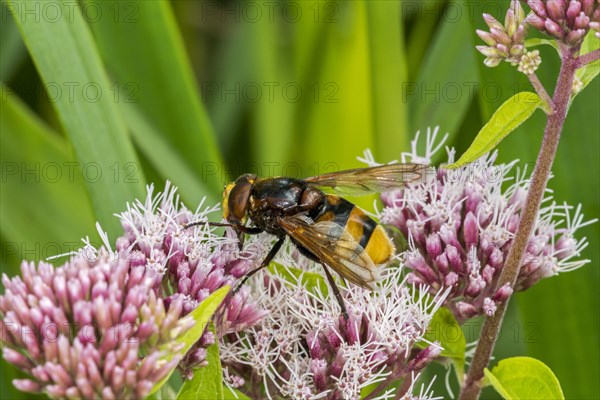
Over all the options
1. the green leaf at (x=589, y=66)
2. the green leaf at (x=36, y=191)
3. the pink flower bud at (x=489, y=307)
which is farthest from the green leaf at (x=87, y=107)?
the green leaf at (x=589, y=66)

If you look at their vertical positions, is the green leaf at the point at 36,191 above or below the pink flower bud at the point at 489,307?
above

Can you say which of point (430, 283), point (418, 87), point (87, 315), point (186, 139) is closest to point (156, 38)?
point (186, 139)

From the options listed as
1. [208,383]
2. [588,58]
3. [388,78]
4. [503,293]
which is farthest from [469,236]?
[388,78]

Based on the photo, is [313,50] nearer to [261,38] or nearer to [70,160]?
[261,38]

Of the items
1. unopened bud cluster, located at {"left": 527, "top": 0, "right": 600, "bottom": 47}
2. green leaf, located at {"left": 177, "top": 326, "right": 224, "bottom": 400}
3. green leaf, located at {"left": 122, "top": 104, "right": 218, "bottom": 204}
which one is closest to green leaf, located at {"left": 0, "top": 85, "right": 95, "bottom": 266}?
green leaf, located at {"left": 122, "top": 104, "right": 218, "bottom": 204}

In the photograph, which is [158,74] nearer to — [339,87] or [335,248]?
[339,87]

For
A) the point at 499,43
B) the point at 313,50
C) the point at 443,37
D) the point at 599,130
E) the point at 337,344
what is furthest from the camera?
the point at 313,50

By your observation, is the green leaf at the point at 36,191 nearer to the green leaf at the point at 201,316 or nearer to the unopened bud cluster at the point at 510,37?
the green leaf at the point at 201,316
